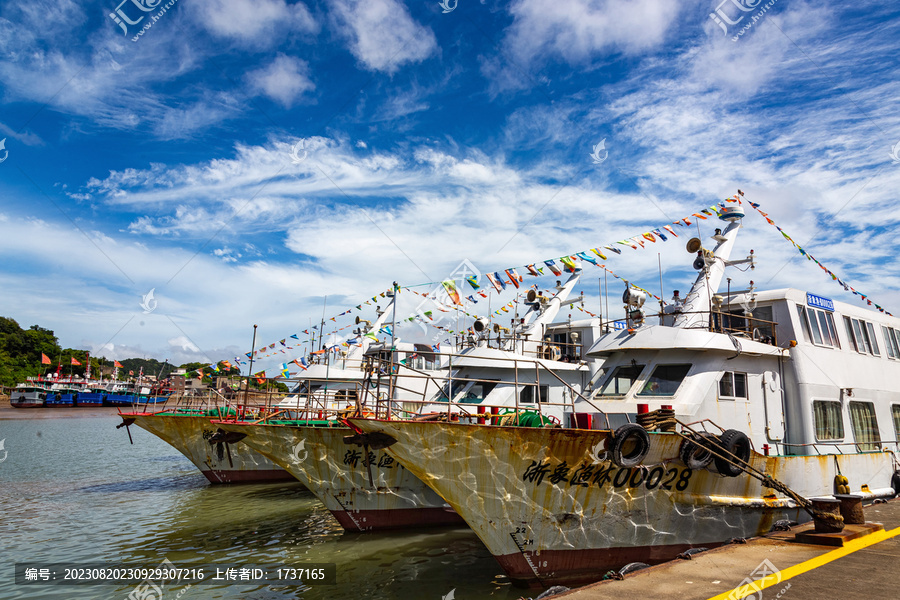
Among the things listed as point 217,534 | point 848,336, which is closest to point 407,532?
point 217,534

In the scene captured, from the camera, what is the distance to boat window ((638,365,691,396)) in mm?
10408

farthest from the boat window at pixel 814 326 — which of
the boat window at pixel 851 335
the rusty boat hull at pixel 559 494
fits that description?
the rusty boat hull at pixel 559 494

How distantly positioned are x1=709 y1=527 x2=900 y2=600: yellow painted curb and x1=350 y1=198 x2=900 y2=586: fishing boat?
484mm

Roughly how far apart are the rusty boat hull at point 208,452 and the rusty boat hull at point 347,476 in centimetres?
686

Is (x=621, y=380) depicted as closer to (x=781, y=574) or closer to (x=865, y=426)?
(x=781, y=574)

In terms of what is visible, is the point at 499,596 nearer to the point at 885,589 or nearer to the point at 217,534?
the point at 885,589

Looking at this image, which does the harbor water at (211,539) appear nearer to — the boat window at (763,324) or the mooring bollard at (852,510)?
the mooring bollard at (852,510)

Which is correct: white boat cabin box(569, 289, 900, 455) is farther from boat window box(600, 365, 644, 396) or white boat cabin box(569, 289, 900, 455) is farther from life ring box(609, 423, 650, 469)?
life ring box(609, 423, 650, 469)

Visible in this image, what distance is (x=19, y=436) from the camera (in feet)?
117

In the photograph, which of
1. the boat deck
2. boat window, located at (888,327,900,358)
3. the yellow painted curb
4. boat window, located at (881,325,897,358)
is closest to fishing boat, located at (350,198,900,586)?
the yellow painted curb

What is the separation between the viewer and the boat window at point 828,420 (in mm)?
11250

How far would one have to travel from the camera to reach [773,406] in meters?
11.0

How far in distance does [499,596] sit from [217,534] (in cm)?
758
